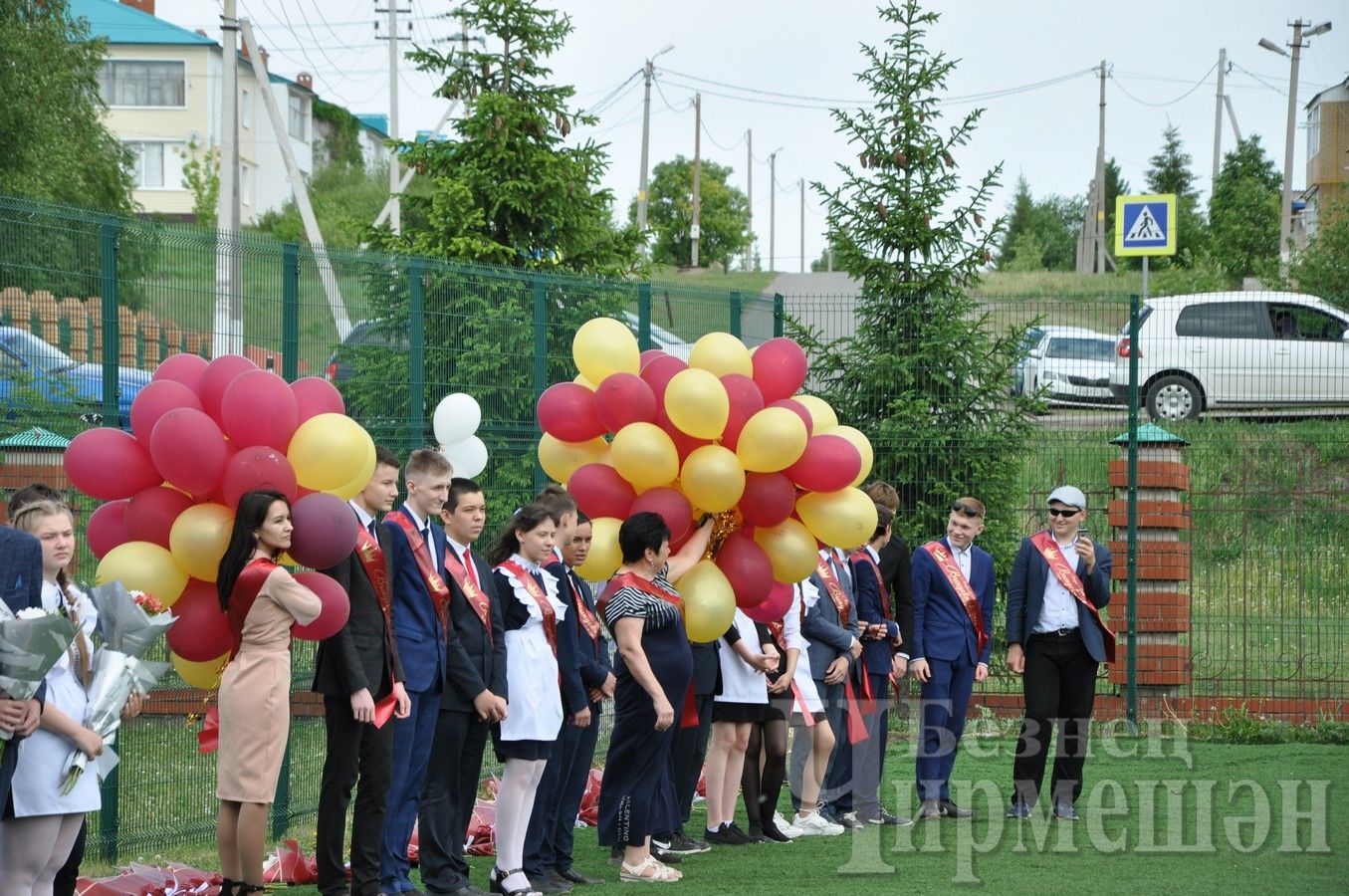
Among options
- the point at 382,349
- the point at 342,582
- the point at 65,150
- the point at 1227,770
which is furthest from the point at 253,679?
the point at 65,150

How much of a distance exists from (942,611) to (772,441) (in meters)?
2.19

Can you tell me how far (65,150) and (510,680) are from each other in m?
21.9

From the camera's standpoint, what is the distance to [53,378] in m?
6.75

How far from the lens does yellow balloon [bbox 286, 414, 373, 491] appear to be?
5887mm

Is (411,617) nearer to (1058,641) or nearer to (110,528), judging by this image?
(110,528)

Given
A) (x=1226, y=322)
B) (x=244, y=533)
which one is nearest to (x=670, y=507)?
(x=244, y=533)

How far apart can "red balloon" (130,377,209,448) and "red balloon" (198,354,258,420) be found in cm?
5

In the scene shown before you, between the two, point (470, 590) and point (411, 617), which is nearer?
point (411, 617)

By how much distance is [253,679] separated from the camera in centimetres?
567

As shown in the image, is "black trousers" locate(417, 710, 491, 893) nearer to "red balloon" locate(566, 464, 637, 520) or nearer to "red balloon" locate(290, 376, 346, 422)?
"red balloon" locate(566, 464, 637, 520)

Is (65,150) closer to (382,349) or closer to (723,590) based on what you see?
(382,349)

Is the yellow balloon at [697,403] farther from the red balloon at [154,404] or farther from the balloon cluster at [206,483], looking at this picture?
the red balloon at [154,404]

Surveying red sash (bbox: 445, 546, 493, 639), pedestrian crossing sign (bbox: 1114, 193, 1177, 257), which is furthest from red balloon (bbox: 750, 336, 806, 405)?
pedestrian crossing sign (bbox: 1114, 193, 1177, 257)

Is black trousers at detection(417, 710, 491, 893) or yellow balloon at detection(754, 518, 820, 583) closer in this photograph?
black trousers at detection(417, 710, 491, 893)
